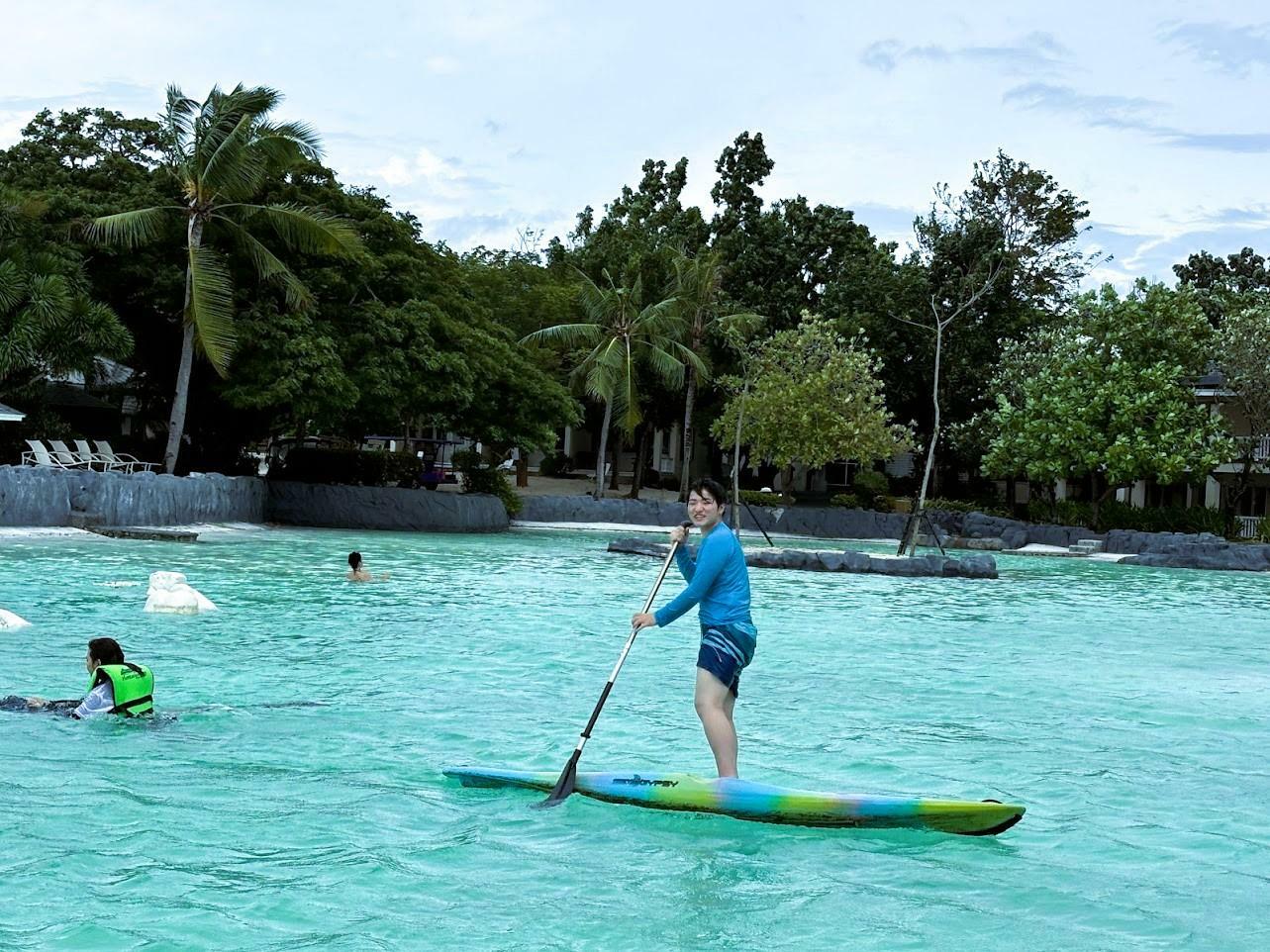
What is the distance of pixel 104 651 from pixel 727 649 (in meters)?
4.68

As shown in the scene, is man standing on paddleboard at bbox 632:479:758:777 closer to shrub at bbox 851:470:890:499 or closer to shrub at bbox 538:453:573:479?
shrub at bbox 851:470:890:499

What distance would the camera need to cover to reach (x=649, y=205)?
62.1m

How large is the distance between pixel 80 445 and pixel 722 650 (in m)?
28.3

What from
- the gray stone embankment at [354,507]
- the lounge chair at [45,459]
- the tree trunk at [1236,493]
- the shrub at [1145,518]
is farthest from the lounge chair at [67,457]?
the tree trunk at [1236,493]

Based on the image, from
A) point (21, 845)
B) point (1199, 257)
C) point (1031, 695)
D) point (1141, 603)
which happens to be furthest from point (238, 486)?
point (1199, 257)

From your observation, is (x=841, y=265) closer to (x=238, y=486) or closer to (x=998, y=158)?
(x=998, y=158)

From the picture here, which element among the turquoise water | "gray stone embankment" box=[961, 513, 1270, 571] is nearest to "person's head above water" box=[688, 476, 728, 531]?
the turquoise water

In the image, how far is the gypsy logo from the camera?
8.35 metres

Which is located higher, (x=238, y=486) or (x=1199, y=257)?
(x=1199, y=257)

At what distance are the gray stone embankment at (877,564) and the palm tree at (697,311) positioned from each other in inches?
701

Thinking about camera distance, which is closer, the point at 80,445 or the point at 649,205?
the point at 80,445

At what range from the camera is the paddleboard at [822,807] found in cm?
802

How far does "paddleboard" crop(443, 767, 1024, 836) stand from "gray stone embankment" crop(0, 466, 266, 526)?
2215 centimetres

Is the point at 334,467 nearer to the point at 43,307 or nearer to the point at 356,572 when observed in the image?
the point at 43,307
